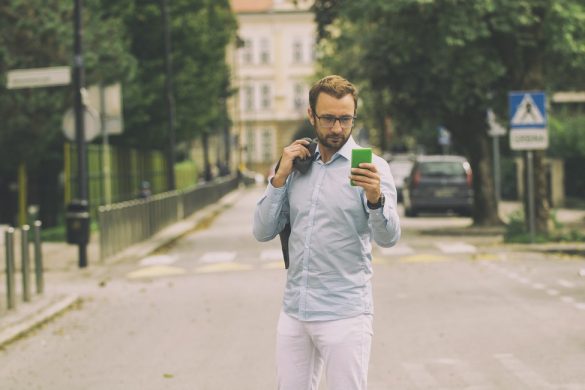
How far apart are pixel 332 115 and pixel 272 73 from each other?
12234 centimetres

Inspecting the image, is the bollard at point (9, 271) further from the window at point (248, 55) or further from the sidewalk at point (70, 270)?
the window at point (248, 55)

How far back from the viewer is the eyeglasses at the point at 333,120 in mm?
4938

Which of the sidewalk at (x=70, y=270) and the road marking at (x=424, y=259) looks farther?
the road marking at (x=424, y=259)

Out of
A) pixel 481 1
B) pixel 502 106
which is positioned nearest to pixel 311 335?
pixel 481 1

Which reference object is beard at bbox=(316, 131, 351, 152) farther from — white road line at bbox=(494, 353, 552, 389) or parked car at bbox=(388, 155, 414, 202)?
parked car at bbox=(388, 155, 414, 202)

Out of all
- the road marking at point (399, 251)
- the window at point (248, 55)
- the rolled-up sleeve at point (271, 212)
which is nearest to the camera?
the rolled-up sleeve at point (271, 212)

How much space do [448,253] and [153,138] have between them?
2236cm

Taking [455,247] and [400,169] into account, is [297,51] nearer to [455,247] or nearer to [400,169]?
[400,169]

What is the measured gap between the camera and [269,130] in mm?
125250

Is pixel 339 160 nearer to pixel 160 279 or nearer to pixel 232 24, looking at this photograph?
pixel 160 279

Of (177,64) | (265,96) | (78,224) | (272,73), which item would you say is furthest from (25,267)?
(272,73)

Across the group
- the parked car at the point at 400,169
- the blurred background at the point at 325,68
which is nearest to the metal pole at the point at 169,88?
the blurred background at the point at 325,68

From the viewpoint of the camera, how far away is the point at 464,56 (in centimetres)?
2439

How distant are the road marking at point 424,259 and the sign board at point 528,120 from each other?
2654 mm
